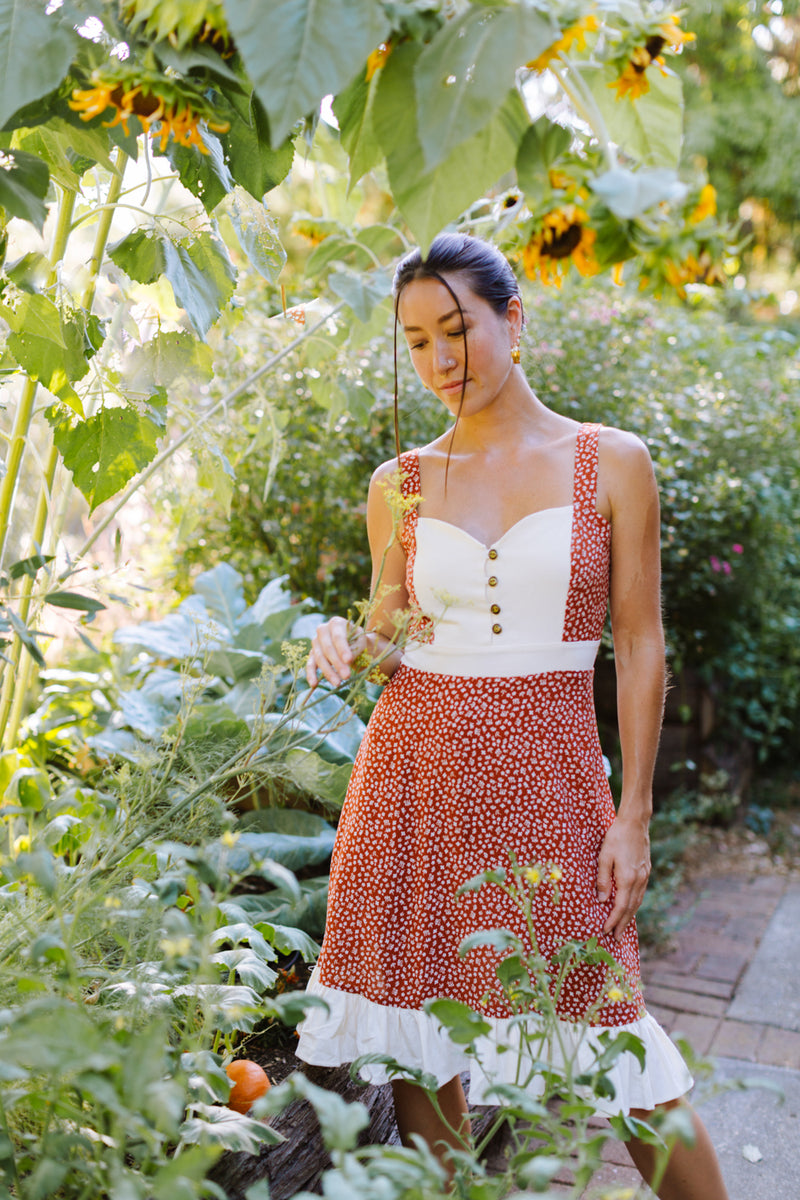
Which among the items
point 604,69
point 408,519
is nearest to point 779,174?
point 408,519

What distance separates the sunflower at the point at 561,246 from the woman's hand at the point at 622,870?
3.06 feet

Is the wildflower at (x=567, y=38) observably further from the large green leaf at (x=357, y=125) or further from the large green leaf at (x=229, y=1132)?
the large green leaf at (x=229, y=1132)

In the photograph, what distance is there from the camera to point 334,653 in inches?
52.6

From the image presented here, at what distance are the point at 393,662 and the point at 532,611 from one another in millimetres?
250

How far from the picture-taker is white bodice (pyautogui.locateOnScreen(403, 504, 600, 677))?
57.2 inches

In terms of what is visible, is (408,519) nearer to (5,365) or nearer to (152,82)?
(5,365)

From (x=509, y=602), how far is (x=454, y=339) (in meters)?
0.38

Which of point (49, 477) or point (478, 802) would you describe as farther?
point (49, 477)

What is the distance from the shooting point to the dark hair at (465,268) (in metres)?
1.41

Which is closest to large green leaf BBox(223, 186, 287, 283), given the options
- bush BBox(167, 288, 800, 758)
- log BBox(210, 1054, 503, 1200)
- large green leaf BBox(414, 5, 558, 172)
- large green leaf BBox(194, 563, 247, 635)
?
large green leaf BBox(414, 5, 558, 172)

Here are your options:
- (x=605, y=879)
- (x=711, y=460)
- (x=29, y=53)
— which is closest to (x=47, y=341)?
(x=29, y=53)

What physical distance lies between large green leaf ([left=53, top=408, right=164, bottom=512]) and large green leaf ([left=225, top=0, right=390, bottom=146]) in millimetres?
744

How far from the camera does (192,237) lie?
1.26 meters

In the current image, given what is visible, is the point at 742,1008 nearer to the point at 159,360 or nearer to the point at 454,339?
the point at 454,339
